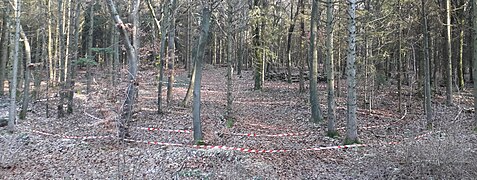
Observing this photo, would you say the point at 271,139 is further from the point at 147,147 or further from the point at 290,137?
the point at 147,147

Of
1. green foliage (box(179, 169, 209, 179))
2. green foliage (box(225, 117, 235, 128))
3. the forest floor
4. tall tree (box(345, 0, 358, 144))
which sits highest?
tall tree (box(345, 0, 358, 144))

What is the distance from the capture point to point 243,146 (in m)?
10.4

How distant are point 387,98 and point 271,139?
32.1 feet

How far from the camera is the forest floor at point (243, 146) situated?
25.8 feet

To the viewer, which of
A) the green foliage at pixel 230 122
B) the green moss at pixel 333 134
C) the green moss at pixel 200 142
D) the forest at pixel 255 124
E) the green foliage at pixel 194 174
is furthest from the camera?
the green foliage at pixel 230 122

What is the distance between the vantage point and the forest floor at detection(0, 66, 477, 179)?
310 inches

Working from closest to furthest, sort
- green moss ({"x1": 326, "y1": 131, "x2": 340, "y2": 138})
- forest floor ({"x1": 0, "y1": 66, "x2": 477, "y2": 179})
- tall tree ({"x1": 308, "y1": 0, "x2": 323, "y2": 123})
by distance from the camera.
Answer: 1. forest floor ({"x1": 0, "y1": 66, "x2": 477, "y2": 179})
2. green moss ({"x1": 326, "y1": 131, "x2": 340, "y2": 138})
3. tall tree ({"x1": 308, "y1": 0, "x2": 323, "y2": 123})

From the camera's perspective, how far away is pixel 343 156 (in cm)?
930

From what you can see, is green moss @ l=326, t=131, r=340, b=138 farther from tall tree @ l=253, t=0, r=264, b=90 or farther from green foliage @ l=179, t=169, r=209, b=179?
tall tree @ l=253, t=0, r=264, b=90

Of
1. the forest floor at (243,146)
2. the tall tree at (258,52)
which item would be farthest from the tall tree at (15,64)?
the tall tree at (258,52)

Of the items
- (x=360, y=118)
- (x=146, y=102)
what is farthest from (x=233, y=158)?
(x=146, y=102)

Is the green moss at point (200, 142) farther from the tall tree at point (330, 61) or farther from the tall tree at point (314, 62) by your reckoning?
the tall tree at point (314, 62)

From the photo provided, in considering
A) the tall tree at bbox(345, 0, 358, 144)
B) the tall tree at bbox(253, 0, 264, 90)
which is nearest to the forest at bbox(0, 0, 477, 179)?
the tall tree at bbox(345, 0, 358, 144)

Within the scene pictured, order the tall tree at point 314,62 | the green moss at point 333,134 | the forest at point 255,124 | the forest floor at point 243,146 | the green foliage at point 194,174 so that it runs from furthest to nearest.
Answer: the tall tree at point 314,62 → the green moss at point 333,134 → the forest at point 255,124 → the green foliage at point 194,174 → the forest floor at point 243,146
